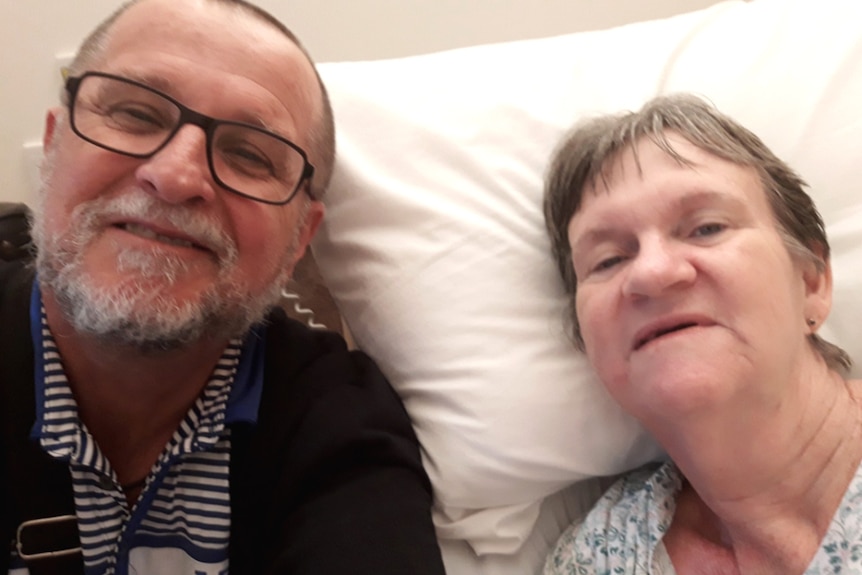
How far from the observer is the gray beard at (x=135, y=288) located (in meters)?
0.75

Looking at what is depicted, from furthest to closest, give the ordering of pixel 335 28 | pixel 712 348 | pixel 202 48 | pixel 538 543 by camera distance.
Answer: pixel 335 28 → pixel 538 543 → pixel 202 48 → pixel 712 348

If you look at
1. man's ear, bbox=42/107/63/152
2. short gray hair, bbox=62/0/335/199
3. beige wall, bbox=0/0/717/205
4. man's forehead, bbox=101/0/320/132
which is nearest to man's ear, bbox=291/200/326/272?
short gray hair, bbox=62/0/335/199

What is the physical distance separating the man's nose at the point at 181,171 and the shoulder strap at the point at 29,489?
10.3 inches

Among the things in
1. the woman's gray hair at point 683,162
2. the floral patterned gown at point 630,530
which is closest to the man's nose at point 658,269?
the woman's gray hair at point 683,162

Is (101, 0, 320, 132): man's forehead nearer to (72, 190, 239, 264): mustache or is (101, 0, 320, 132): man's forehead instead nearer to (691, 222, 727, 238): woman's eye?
(72, 190, 239, 264): mustache

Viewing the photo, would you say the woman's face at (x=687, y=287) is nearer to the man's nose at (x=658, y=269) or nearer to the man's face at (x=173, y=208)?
the man's nose at (x=658, y=269)

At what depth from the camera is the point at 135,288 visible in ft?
2.48

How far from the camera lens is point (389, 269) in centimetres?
98

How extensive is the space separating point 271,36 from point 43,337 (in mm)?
459

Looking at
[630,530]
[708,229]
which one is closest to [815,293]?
[708,229]

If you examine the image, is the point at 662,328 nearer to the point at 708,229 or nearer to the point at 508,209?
the point at 708,229

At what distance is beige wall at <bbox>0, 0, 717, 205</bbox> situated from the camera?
4.39 feet

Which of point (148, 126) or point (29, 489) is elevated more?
point (148, 126)

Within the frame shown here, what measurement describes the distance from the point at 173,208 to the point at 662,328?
552 millimetres
